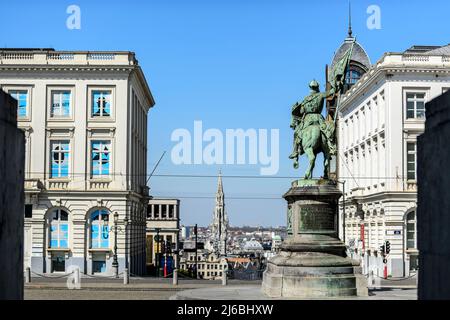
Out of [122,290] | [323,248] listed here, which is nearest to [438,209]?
[323,248]

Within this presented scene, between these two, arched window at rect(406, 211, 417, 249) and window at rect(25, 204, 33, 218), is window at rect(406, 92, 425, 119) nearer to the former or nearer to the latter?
arched window at rect(406, 211, 417, 249)

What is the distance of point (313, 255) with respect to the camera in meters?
22.6

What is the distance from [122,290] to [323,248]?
17.8m

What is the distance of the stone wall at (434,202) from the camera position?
6461mm

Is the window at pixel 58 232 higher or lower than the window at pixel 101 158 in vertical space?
lower

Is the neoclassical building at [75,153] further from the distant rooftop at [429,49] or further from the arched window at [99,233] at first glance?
the distant rooftop at [429,49]

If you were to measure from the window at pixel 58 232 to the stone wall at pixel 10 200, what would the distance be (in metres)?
47.4

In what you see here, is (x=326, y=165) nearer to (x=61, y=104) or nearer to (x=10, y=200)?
(x=10, y=200)

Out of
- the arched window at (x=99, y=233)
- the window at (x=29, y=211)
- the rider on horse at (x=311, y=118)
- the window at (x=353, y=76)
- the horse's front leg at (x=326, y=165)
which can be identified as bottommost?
the arched window at (x=99, y=233)

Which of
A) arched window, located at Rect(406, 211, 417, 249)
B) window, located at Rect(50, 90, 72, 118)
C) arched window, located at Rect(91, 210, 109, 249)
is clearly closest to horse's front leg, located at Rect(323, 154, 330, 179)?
arched window, located at Rect(91, 210, 109, 249)

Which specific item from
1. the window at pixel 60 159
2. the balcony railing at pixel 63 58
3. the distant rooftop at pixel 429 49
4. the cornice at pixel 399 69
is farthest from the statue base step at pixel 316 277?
the distant rooftop at pixel 429 49

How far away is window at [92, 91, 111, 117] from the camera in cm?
5531

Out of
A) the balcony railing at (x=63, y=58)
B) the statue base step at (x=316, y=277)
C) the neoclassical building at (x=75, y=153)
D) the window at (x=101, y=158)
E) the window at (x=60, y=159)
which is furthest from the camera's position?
the balcony railing at (x=63, y=58)

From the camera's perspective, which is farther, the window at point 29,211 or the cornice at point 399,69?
the cornice at point 399,69
